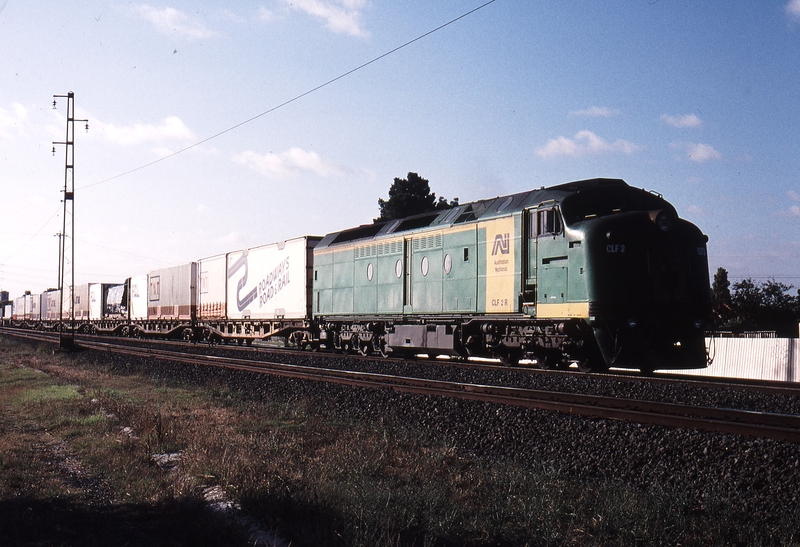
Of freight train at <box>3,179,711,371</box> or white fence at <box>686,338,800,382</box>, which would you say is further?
white fence at <box>686,338,800,382</box>

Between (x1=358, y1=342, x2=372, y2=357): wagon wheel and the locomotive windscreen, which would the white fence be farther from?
(x1=358, y1=342, x2=372, y2=357): wagon wheel

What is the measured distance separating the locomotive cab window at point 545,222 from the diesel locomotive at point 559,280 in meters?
0.02

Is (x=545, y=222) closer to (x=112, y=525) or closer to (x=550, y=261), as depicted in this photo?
(x=550, y=261)

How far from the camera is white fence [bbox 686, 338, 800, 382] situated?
17.0 metres

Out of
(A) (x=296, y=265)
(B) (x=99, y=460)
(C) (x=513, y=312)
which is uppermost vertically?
(A) (x=296, y=265)

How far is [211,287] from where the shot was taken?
34.8 m

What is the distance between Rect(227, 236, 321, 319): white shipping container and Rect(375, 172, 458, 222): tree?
3376 cm

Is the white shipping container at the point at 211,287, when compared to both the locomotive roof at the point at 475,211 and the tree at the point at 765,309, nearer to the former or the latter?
the locomotive roof at the point at 475,211

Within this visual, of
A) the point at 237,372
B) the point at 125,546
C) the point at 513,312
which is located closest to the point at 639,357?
the point at 513,312

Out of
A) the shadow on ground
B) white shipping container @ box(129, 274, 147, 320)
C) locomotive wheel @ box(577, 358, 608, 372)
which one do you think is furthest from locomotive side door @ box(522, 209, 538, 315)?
white shipping container @ box(129, 274, 147, 320)

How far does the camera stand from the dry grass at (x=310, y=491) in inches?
196

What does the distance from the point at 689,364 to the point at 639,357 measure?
1156 millimetres

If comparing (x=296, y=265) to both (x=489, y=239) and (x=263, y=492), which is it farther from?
(x=263, y=492)

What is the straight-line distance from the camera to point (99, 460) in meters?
8.03
